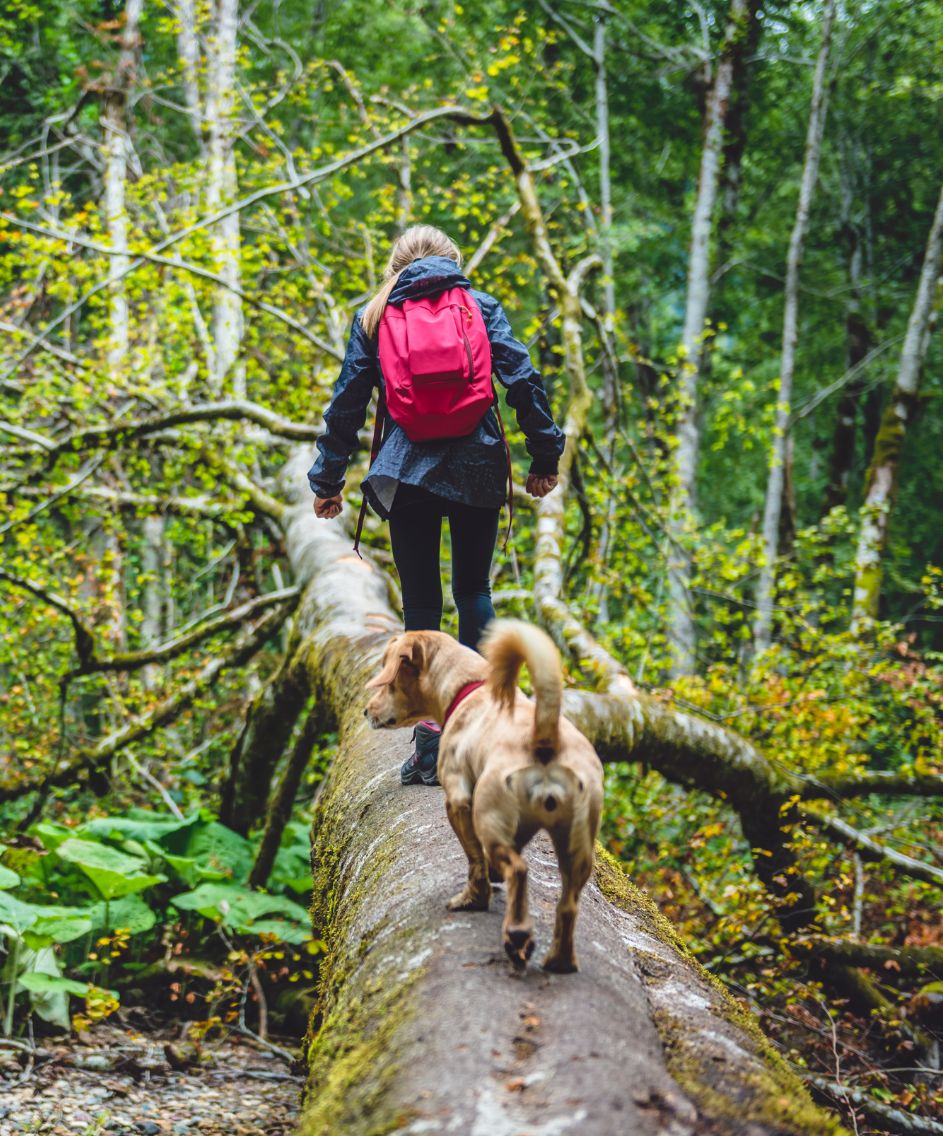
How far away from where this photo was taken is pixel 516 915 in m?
2.15

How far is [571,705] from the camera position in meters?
5.19

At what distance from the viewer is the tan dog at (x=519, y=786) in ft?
7.14

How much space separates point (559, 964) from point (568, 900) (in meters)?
0.14

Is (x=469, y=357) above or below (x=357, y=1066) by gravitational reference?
above

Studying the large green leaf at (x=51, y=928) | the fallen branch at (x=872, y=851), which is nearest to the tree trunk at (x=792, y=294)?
the fallen branch at (x=872, y=851)

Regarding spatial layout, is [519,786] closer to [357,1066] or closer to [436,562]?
[357,1066]

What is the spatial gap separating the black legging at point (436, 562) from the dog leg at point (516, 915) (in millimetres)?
1789

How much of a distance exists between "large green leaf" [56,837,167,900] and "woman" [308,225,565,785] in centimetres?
274

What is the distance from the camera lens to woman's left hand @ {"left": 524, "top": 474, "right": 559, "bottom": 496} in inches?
164

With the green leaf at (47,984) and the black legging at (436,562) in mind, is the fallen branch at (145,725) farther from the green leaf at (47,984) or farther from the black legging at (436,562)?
the black legging at (436,562)

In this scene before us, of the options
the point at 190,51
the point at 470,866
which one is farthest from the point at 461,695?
the point at 190,51

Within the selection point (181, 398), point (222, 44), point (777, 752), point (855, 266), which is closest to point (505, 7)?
point (222, 44)

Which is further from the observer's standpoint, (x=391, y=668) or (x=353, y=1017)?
(x=391, y=668)

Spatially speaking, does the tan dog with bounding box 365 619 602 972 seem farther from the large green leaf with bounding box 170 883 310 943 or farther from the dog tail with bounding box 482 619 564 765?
the large green leaf with bounding box 170 883 310 943
